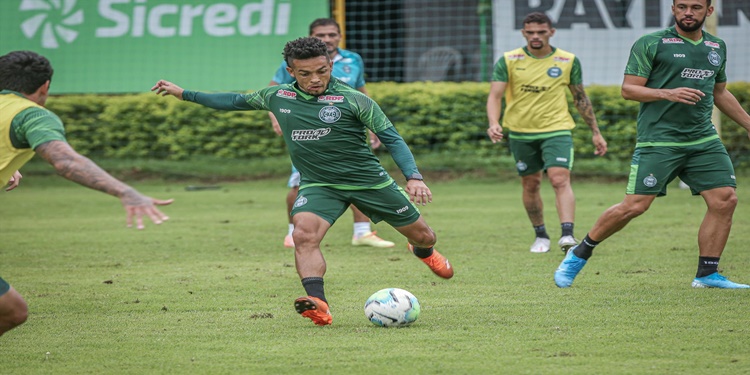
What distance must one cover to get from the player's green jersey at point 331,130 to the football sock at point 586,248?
1655 millimetres

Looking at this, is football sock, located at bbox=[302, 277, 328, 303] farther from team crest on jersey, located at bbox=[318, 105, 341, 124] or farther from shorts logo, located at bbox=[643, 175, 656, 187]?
shorts logo, located at bbox=[643, 175, 656, 187]

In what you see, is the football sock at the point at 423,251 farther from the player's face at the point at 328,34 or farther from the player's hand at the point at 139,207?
the player's face at the point at 328,34

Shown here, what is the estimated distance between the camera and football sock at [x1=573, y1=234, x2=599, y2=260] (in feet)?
24.6

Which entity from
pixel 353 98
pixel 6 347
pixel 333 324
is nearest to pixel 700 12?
pixel 353 98

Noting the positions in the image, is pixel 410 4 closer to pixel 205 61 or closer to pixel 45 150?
pixel 205 61

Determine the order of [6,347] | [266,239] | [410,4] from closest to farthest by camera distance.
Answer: [6,347]
[266,239]
[410,4]

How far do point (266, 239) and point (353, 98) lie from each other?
4644 mm

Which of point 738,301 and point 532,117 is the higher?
point 532,117

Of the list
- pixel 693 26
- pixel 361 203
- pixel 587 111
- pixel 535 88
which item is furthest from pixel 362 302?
pixel 587 111

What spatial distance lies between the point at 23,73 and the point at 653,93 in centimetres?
413

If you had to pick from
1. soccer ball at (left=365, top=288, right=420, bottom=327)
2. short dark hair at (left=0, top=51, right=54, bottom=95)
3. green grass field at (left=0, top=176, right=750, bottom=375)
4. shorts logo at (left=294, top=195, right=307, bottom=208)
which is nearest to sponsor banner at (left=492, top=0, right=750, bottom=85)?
green grass field at (left=0, top=176, right=750, bottom=375)

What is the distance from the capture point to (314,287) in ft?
20.6

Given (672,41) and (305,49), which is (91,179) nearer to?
(305,49)

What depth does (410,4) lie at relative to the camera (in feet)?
63.5
